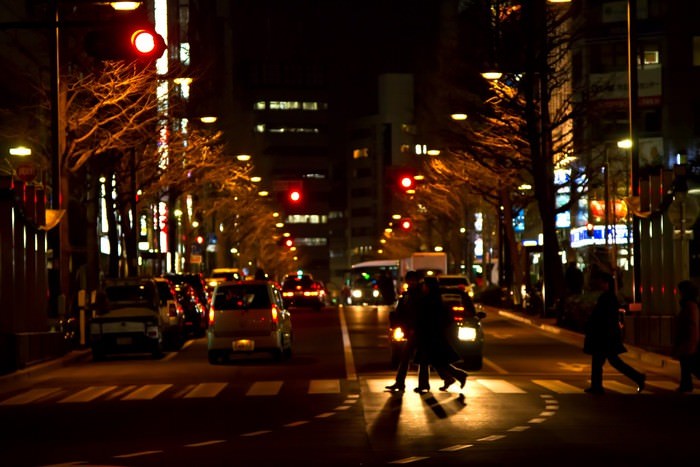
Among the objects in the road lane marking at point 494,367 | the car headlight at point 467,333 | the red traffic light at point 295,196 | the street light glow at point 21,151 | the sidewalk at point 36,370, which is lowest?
the road lane marking at point 494,367

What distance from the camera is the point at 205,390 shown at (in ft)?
76.6

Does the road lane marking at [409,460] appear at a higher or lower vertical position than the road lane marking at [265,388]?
lower

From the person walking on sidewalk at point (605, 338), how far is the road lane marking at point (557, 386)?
44 cm

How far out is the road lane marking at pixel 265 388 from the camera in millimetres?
22344

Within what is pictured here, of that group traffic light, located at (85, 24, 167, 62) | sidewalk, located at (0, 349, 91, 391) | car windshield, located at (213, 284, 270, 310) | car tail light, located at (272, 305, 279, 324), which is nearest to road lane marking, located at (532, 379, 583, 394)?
car tail light, located at (272, 305, 279, 324)

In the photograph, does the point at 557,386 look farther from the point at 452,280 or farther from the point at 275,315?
the point at 452,280

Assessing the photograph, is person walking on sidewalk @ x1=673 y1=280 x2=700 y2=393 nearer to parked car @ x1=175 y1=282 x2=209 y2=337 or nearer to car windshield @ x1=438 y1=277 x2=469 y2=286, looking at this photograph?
parked car @ x1=175 y1=282 x2=209 y2=337

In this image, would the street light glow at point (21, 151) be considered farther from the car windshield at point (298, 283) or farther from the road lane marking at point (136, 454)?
the road lane marking at point (136, 454)

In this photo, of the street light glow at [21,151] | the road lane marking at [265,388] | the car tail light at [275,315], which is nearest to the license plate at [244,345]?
the car tail light at [275,315]

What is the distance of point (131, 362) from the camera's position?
32.7 meters

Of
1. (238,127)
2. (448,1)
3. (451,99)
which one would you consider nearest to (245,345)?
(451,99)

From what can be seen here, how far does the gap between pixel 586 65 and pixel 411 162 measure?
48.7 meters

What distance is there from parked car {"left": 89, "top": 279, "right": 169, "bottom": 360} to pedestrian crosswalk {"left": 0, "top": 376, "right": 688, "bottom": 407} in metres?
8.35

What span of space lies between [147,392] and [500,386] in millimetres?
5818
